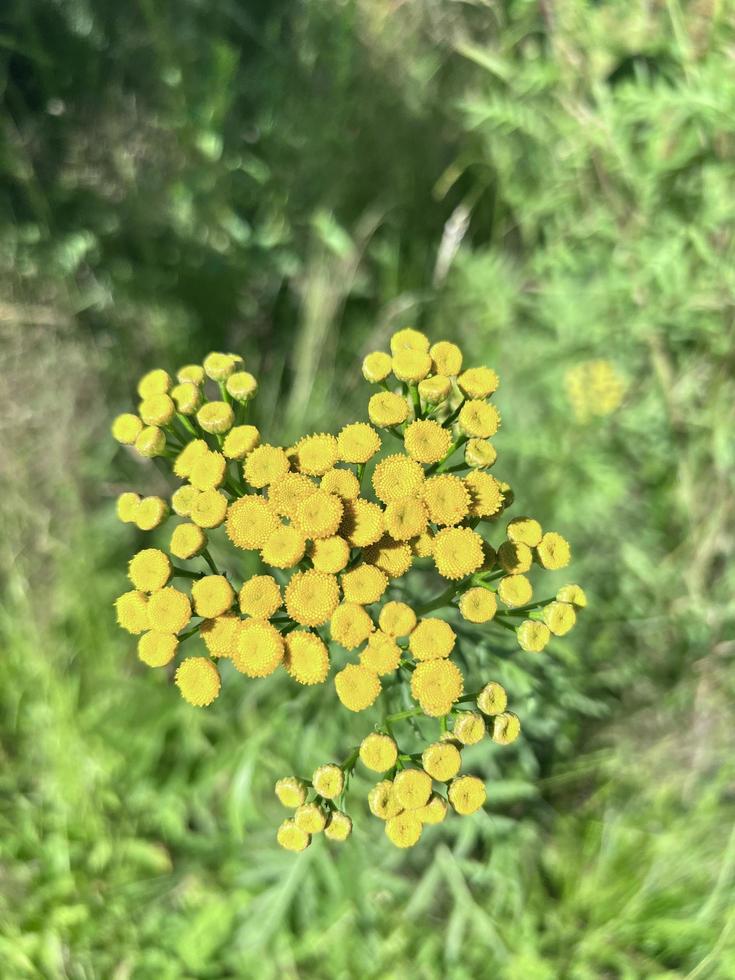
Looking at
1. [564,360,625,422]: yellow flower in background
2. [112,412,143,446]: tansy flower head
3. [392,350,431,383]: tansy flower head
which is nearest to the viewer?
[392,350,431,383]: tansy flower head

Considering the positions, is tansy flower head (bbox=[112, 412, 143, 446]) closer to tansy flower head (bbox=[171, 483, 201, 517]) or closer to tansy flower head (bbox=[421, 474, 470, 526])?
tansy flower head (bbox=[171, 483, 201, 517])

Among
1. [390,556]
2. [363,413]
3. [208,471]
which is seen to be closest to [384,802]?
[390,556]

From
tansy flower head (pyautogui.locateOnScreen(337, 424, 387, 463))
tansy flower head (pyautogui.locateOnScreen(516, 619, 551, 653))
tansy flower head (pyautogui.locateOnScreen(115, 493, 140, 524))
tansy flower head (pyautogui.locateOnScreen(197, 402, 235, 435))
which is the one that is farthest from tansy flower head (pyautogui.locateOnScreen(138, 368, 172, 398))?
tansy flower head (pyautogui.locateOnScreen(516, 619, 551, 653))

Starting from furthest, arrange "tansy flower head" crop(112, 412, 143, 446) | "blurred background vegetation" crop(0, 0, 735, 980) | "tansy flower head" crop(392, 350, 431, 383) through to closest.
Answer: "blurred background vegetation" crop(0, 0, 735, 980)
"tansy flower head" crop(112, 412, 143, 446)
"tansy flower head" crop(392, 350, 431, 383)

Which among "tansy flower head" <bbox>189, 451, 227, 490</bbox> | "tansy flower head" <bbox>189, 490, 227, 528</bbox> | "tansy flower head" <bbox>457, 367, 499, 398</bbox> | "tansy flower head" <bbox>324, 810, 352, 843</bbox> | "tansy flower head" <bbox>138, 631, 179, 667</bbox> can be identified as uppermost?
"tansy flower head" <bbox>457, 367, 499, 398</bbox>

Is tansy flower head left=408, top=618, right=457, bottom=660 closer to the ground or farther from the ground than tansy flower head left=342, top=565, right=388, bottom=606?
closer to the ground

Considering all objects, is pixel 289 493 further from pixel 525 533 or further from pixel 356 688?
pixel 525 533

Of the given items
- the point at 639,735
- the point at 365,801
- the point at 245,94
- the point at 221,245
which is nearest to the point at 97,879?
the point at 365,801

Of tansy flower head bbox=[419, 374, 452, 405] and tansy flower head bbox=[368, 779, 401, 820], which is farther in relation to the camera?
tansy flower head bbox=[419, 374, 452, 405]
